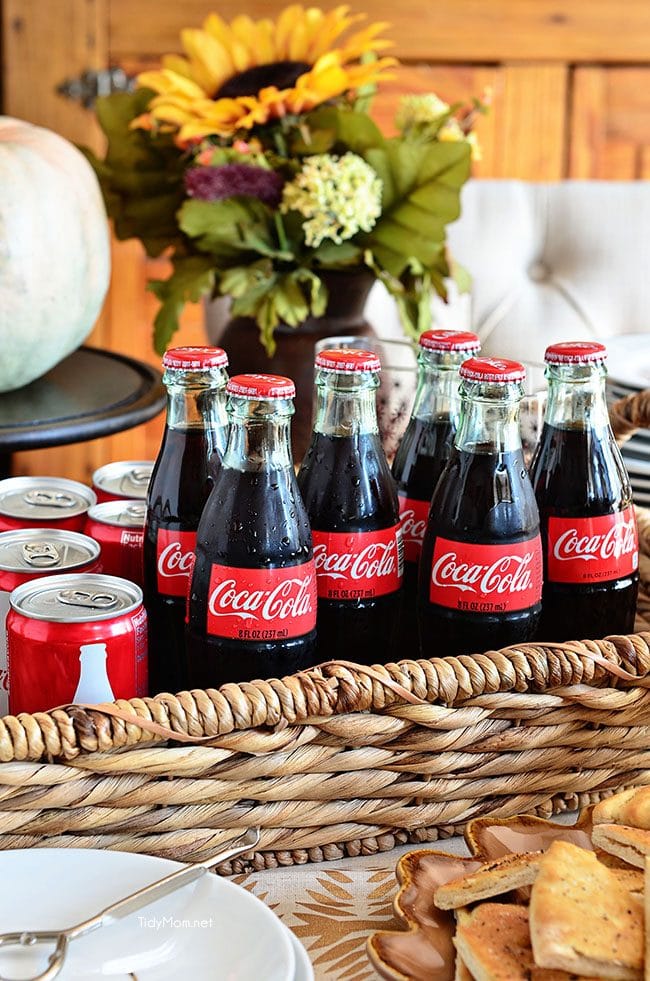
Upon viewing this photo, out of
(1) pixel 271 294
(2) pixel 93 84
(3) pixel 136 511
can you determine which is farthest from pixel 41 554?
(2) pixel 93 84

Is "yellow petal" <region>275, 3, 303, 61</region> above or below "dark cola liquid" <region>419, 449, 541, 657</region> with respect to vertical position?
above

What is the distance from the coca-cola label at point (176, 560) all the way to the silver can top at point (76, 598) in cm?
8

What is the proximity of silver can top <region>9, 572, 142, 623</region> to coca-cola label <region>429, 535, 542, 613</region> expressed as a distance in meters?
0.20

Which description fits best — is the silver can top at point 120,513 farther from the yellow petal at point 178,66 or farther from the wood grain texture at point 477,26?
the wood grain texture at point 477,26

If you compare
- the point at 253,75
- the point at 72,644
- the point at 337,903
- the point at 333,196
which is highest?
the point at 253,75

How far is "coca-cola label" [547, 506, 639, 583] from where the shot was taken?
2.70ft

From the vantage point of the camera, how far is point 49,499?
87 centimetres

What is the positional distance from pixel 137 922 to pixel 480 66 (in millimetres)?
2454

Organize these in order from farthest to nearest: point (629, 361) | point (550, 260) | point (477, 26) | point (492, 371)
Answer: point (477, 26) → point (550, 260) → point (629, 361) → point (492, 371)

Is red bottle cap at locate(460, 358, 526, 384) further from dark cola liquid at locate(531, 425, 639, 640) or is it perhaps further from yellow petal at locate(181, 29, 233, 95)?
yellow petal at locate(181, 29, 233, 95)

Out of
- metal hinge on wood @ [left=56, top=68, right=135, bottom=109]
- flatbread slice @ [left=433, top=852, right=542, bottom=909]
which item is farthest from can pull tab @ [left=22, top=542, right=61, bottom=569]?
metal hinge on wood @ [left=56, top=68, right=135, bottom=109]

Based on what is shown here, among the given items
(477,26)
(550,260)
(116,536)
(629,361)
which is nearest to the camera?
(116,536)

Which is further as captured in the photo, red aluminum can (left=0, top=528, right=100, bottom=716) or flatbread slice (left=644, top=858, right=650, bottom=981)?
red aluminum can (left=0, top=528, right=100, bottom=716)

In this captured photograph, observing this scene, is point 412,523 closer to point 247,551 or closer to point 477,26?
point 247,551
